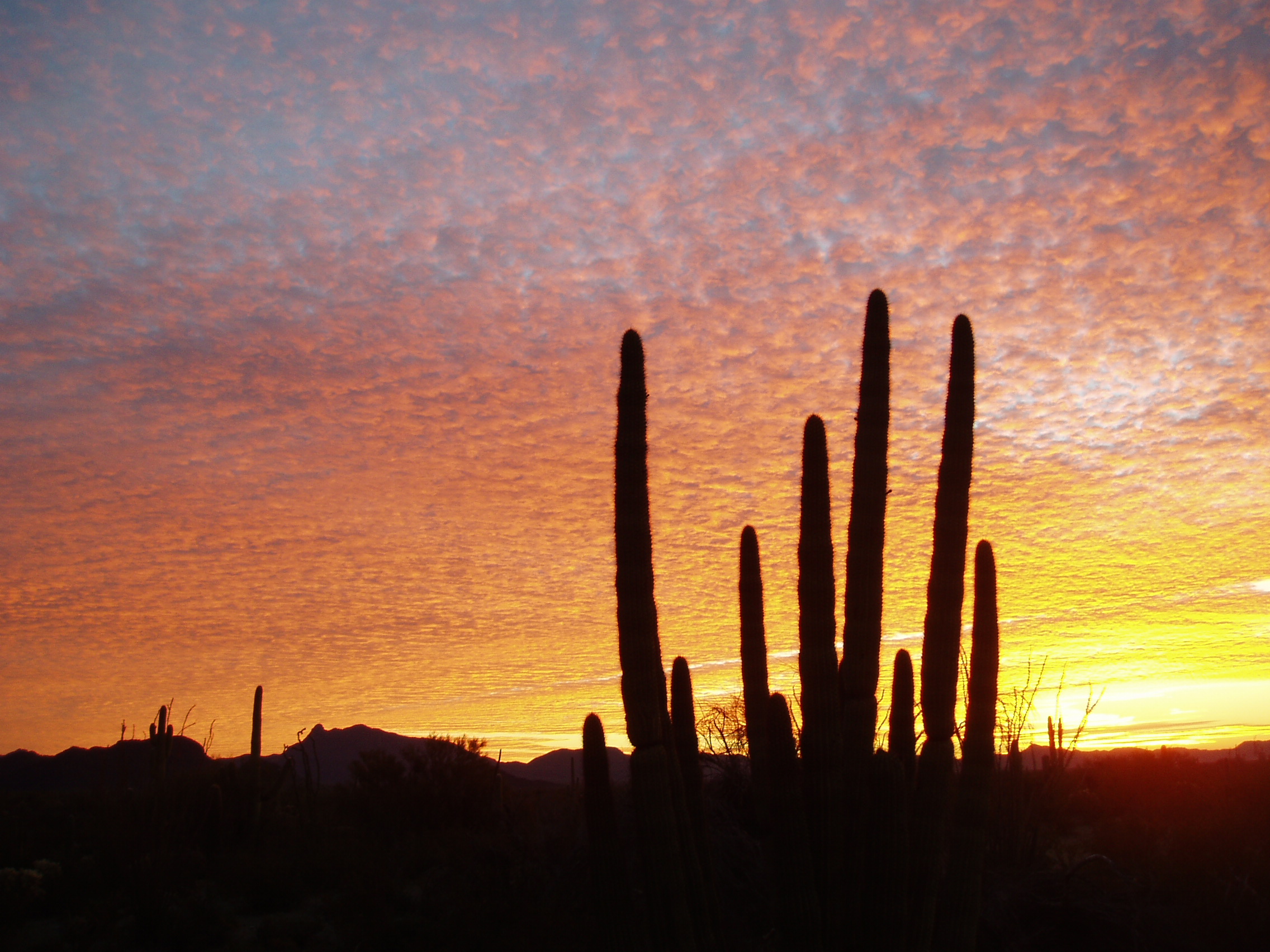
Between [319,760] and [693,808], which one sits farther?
[319,760]

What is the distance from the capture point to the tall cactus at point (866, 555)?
6859mm

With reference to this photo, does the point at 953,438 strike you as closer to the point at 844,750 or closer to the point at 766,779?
the point at 844,750

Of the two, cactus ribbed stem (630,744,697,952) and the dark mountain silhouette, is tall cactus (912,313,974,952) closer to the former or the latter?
cactus ribbed stem (630,744,697,952)

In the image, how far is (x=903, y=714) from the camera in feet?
25.8

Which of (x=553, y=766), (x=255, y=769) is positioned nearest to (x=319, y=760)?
(x=255, y=769)

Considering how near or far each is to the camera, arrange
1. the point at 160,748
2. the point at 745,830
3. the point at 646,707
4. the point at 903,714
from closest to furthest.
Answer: the point at 646,707
the point at 903,714
the point at 745,830
the point at 160,748

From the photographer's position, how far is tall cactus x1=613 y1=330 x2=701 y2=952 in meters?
6.30

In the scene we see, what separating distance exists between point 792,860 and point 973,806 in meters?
1.79

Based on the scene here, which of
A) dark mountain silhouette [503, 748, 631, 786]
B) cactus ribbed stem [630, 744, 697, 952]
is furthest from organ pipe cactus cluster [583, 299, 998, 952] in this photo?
dark mountain silhouette [503, 748, 631, 786]

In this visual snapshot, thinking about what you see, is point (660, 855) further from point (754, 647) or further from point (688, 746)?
point (754, 647)

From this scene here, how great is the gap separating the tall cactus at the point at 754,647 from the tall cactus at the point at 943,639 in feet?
7.76

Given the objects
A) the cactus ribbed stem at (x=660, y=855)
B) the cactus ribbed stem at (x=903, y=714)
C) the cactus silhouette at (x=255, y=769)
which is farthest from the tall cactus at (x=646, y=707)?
the cactus silhouette at (x=255, y=769)

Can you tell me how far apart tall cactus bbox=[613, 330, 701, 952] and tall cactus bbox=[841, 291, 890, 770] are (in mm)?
1425

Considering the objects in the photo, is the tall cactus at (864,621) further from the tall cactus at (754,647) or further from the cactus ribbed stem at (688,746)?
the tall cactus at (754,647)
